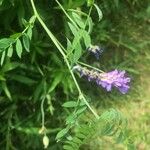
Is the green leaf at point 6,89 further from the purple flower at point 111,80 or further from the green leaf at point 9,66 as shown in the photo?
the purple flower at point 111,80

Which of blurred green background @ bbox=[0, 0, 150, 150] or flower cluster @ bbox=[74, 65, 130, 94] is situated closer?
flower cluster @ bbox=[74, 65, 130, 94]

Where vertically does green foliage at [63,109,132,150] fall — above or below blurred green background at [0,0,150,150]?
above

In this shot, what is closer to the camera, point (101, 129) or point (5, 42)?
point (101, 129)

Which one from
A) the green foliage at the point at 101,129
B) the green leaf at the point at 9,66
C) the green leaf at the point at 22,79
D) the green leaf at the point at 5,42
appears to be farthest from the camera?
the green leaf at the point at 22,79

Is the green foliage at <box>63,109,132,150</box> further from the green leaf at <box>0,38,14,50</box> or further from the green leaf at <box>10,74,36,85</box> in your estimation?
the green leaf at <box>10,74,36,85</box>

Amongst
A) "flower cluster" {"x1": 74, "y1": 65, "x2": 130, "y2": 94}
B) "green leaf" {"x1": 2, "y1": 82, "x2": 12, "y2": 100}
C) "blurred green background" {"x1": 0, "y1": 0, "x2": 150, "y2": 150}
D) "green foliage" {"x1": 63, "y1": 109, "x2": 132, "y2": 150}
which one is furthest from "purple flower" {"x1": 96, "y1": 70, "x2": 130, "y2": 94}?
"green leaf" {"x1": 2, "y1": 82, "x2": 12, "y2": 100}

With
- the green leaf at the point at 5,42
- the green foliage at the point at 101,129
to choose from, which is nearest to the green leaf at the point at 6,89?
the green leaf at the point at 5,42

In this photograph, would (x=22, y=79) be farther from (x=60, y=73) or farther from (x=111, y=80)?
(x=111, y=80)

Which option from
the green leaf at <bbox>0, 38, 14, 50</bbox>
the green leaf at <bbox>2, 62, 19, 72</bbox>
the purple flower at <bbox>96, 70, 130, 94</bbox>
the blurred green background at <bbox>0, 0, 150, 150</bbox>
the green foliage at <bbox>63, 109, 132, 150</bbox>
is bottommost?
the blurred green background at <bbox>0, 0, 150, 150</bbox>

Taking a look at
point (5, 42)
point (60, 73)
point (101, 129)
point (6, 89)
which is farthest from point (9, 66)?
point (101, 129)
